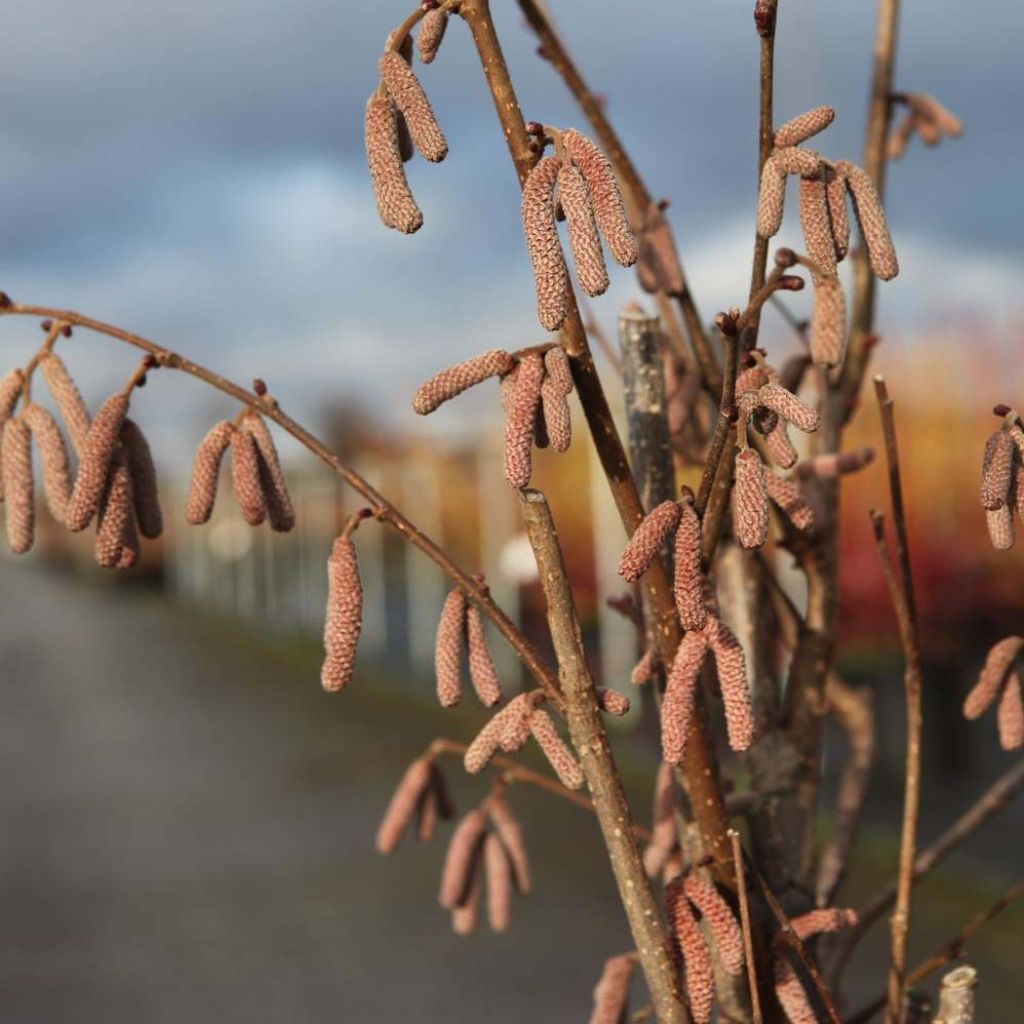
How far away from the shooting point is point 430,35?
1.18 metres

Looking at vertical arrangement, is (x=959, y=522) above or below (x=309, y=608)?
below

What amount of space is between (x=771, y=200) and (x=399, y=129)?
0.94 ft

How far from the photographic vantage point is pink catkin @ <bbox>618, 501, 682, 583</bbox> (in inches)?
41.7

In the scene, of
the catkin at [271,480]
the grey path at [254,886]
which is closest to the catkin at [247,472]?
the catkin at [271,480]

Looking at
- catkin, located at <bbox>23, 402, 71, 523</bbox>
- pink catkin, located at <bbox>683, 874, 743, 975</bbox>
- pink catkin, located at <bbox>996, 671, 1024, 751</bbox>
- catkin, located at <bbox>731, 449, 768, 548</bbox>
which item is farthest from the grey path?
catkin, located at <bbox>731, 449, 768, 548</bbox>

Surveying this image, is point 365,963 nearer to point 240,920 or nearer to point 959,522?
point 240,920

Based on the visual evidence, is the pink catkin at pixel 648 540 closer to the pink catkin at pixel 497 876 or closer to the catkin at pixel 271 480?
the catkin at pixel 271 480

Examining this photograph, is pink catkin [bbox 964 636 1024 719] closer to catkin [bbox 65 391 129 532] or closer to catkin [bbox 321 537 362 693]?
catkin [bbox 321 537 362 693]

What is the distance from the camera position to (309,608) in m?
19.6

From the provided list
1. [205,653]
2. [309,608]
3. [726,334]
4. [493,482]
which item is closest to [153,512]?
[726,334]

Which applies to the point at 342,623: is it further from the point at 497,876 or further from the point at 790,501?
the point at 497,876

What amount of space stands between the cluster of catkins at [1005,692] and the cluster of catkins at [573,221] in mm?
623

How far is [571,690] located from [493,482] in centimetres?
1154

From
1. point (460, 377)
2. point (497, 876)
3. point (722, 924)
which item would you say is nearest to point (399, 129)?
point (460, 377)
